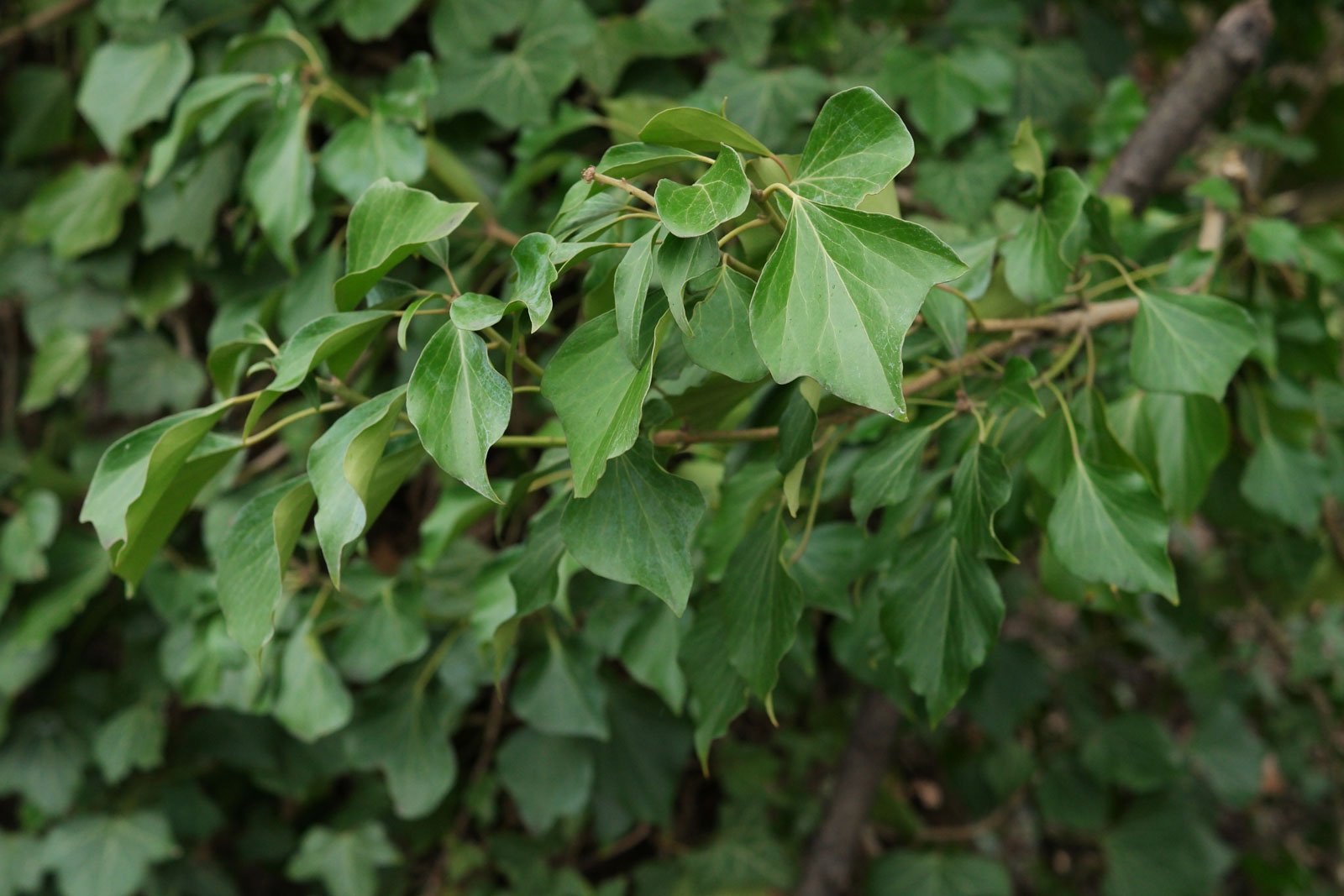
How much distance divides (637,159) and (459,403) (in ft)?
0.45

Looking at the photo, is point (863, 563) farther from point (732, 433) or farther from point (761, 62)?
point (761, 62)

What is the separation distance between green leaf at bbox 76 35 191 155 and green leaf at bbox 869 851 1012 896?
3.85ft

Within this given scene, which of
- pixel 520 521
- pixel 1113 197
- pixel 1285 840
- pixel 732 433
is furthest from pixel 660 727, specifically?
pixel 1285 840

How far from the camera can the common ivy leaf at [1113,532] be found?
59 centimetres

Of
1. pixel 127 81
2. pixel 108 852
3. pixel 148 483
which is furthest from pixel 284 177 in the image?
pixel 108 852

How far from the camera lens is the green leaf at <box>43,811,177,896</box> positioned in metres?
1.19

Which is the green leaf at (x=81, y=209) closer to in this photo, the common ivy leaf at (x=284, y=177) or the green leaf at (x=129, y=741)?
the common ivy leaf at (x=284, y=177)

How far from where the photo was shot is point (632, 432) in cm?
44

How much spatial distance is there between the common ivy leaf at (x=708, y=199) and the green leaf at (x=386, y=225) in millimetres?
116

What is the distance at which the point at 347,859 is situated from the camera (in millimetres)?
1167

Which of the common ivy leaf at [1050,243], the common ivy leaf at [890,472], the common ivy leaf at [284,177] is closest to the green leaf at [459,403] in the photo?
the common ivy leaf at [890,472]

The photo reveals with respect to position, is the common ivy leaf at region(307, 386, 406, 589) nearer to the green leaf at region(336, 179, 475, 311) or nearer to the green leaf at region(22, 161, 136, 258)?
the green leaf at region(336, 179, 475, 311)

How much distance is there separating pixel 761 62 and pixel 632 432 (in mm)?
814

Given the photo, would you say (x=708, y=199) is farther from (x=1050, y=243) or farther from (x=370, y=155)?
(x=370, y=155)
